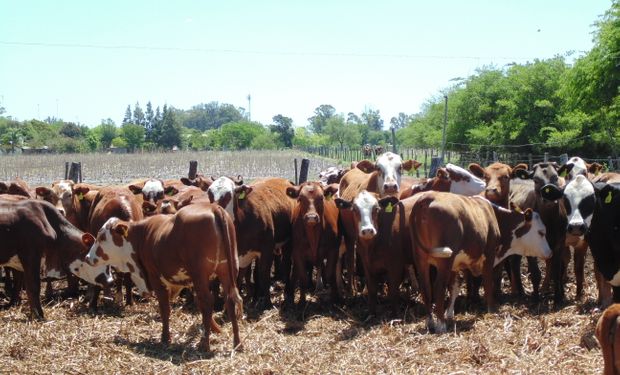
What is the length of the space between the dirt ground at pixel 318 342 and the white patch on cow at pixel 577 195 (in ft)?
3.43

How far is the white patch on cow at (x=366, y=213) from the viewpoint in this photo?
8125 millimetres

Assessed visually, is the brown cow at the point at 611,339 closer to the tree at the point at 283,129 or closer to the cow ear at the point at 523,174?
the cow ear at the point at 523,174

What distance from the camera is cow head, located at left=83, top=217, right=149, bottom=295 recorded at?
830 cm

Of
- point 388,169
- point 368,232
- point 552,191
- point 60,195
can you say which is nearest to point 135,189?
point 60,195

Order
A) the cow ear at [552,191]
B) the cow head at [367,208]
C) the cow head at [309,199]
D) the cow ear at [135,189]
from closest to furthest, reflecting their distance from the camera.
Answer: the cow ear at [552,191], the cow head at [367,208], the cow head at [309,199], the cow ear at [135,189]

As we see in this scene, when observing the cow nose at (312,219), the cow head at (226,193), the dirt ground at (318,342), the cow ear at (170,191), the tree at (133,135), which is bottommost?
the dirt ground at (318,342)

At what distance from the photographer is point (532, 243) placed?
8.95 m

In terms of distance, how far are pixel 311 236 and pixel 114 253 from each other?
8.07ft

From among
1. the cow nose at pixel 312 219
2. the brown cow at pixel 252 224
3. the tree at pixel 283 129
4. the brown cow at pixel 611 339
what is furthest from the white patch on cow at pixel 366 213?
the tree at pixel 283 129

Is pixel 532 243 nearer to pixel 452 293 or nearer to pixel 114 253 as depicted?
pixel 452 293

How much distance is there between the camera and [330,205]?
9.95m

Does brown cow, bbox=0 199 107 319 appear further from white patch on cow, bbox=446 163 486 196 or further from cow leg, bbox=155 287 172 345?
white patch on cow, bbox=446 163 486 196

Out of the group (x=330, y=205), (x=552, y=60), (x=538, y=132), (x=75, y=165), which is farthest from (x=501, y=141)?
(x=330, y=205)

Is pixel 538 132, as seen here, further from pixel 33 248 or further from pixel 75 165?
pixel 33 248
